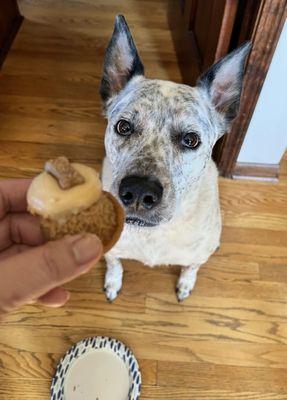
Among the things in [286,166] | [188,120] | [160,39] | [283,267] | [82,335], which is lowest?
[82,335]

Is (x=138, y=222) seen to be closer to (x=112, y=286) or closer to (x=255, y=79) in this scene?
(x=112, y=286)

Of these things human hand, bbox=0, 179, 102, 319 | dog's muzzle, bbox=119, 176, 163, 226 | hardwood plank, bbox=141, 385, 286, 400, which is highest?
human hand, bbox=0, 179, 102, 319

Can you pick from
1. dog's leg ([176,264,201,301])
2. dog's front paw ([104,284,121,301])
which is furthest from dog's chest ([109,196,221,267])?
dog's front paw ([104,284,121,301])

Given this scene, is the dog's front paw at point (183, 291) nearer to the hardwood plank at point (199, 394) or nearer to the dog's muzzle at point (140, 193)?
the hardwood plank at point (199, 394)

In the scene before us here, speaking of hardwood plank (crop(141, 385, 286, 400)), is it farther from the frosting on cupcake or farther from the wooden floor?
the frosting on cupcake

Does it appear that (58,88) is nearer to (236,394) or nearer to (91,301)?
(91,301)

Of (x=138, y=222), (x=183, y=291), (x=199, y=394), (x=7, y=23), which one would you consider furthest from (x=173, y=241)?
(x=7, y=23)

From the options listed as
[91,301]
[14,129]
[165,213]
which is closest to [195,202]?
[165,213]
